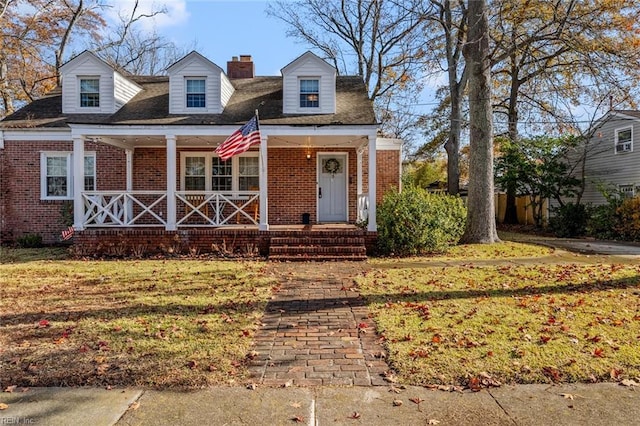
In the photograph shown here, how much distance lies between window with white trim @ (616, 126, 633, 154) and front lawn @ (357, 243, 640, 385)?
12.5 m

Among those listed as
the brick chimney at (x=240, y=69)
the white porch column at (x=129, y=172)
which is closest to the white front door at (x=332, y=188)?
the brick chimney at (x=240, y=69)

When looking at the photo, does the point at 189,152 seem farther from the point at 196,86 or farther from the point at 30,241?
the point at 30,241

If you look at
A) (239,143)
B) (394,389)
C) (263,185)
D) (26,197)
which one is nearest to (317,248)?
(263,185)

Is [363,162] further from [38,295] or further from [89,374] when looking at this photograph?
[89,374]

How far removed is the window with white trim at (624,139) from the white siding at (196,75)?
1729cm

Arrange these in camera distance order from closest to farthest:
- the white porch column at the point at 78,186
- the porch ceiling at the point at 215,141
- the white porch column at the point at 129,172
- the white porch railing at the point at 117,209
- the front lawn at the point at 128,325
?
1. the front lawn at the point at 128,325
2. the white porch column at the point at 78,186
3. the white porch railing at the point at 117,209
4. the porch ceiling at the point at 215,141
5. the white porch column at the point at 129,172

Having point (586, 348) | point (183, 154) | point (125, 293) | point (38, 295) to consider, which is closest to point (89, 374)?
point (125, 293)

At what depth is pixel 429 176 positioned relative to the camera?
3912cm

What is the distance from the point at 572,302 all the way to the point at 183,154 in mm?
12579

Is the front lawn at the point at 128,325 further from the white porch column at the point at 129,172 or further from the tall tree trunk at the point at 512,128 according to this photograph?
the tall tree trunk at the point at 512,128

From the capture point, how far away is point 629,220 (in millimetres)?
15883

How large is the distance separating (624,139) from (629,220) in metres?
5.27

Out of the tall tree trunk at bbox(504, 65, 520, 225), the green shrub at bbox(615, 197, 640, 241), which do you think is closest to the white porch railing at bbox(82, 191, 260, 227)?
the green shrub at bbox(615, 197, 640, 241)

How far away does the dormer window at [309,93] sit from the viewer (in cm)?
1375
